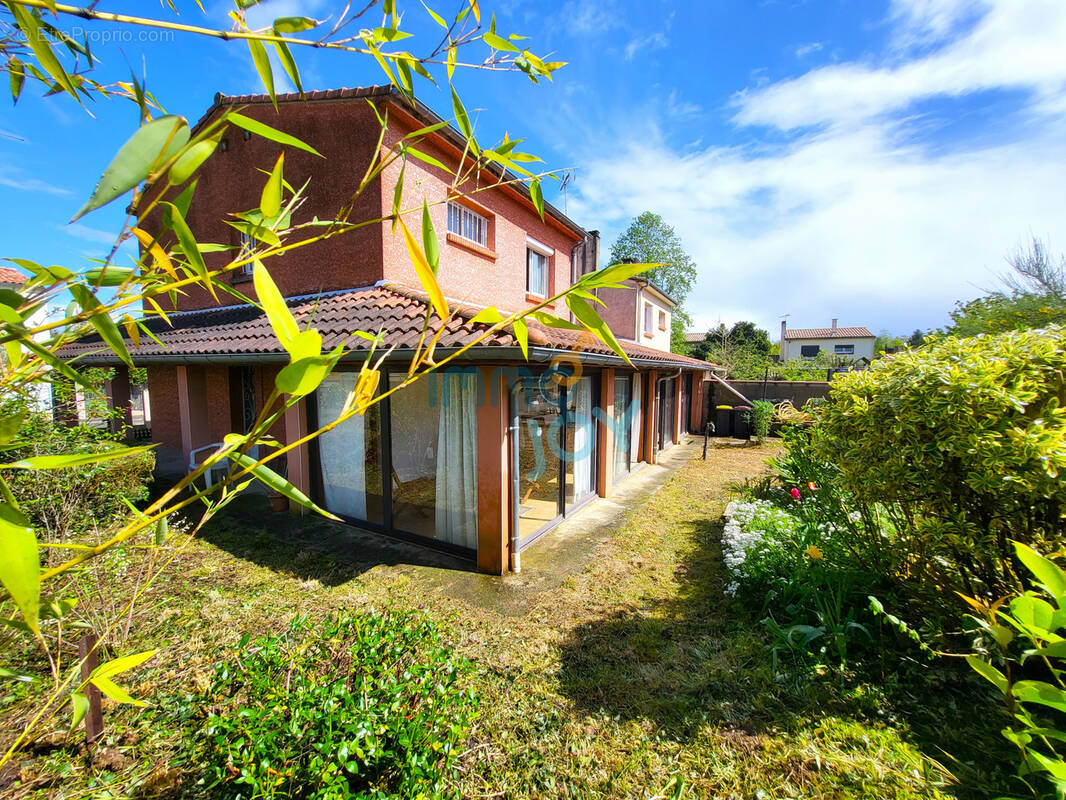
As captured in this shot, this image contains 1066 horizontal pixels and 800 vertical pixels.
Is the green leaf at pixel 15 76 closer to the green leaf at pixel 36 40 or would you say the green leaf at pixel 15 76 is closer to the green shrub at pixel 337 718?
the green leaf at pixel 36 40

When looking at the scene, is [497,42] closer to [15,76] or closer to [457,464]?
[15,76]

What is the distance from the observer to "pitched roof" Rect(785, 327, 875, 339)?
5072 cm

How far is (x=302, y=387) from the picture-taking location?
1.94 ft

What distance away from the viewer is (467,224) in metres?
8.81

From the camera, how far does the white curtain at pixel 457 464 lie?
5719mm

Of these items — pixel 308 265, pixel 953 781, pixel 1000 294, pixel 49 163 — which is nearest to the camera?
pixel 49 163

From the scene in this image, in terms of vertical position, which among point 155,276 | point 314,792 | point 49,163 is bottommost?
point 314,792

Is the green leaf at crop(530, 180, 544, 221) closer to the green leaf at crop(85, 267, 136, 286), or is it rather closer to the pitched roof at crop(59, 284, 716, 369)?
the green leaf at crop(85, 267, 136, 286)

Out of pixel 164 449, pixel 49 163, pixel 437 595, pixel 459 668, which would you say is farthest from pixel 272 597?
pixel 164 449

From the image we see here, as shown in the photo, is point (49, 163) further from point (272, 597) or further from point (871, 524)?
point (871, 524)

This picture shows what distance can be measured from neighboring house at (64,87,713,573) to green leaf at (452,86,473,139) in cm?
312

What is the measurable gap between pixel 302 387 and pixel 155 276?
1.29 ft

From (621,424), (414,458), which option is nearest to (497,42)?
(414,458)

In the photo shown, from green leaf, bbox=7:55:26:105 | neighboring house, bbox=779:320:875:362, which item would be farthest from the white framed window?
neighboring house, bbox=779:320:875:362
